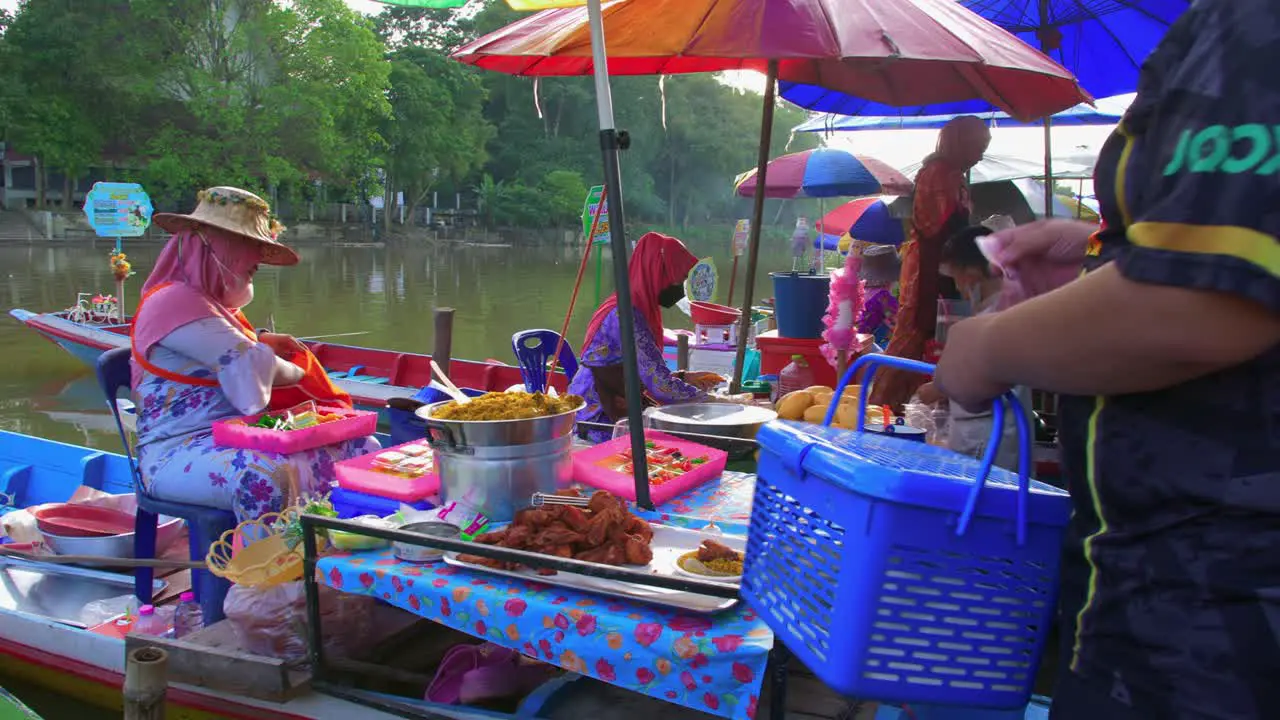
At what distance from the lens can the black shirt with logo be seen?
2.92ft

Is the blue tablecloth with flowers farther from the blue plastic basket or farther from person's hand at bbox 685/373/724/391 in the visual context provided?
person's hand at bbox 685/373/724/391

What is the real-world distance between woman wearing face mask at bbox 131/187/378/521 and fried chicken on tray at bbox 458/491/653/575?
4.79 ft

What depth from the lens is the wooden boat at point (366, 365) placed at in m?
8.32

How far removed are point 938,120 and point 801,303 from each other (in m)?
4.08

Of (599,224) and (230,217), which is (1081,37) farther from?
(230,217)

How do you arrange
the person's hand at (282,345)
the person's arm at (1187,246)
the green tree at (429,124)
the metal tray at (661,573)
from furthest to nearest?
the green tree at (429,124), the person's hand at (282,345), the metal tray at (661,573), the person's arm at (1187,246)

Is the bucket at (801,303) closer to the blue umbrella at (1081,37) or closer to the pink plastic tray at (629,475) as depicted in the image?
the blue umbrella at (1081,37)

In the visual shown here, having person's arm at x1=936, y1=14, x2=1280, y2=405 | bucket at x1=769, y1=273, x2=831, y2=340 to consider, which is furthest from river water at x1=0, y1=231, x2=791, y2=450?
person's arm at x1=936, y1=14, x2=1280, y2=405

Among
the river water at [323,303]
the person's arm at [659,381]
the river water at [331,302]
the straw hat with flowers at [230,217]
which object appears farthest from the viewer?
the river water at [331,302]

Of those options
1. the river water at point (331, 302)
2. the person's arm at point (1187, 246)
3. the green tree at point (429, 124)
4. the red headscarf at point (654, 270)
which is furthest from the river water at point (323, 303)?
the green tree at point (429, 124)

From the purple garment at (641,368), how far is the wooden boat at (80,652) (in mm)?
2176

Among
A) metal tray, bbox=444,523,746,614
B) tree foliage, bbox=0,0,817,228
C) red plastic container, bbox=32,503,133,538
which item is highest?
tree foliage, bbox=0,0,817,228

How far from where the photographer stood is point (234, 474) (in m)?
3.29

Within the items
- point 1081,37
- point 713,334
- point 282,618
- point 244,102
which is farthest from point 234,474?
point 244,102
